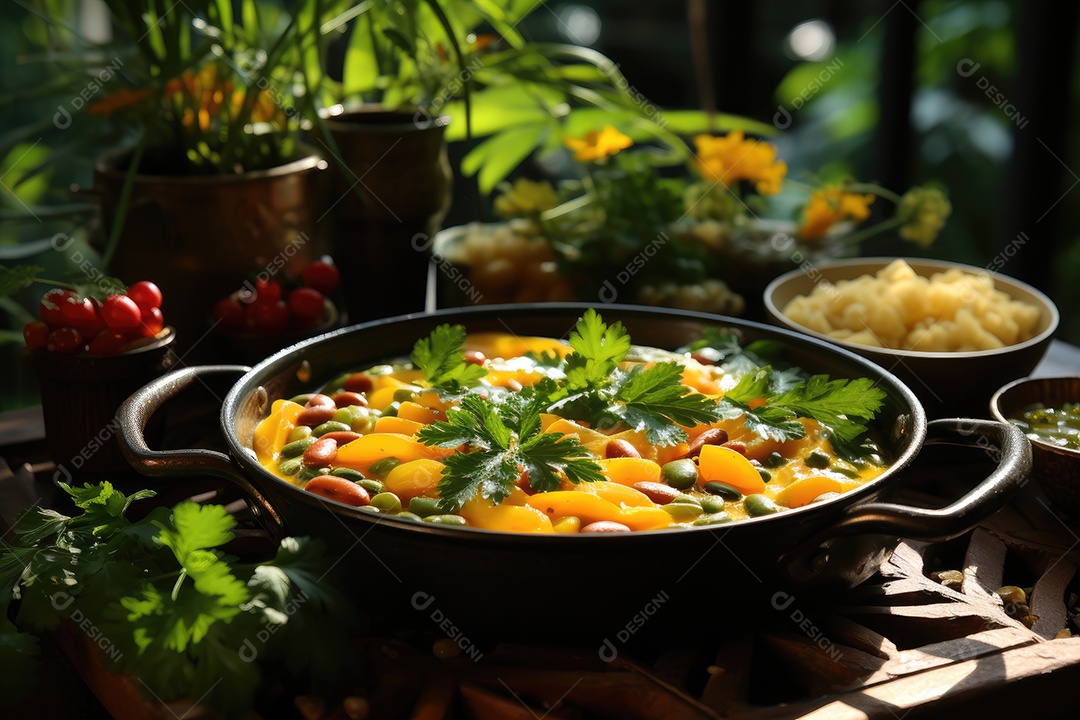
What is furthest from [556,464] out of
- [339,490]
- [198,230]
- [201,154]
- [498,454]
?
[201,154]

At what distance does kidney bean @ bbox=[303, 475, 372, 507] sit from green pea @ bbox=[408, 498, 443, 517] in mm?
61

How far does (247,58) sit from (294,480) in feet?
4.19

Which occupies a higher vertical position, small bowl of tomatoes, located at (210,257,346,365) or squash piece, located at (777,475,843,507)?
squash piece, located at (777,475,843,507)

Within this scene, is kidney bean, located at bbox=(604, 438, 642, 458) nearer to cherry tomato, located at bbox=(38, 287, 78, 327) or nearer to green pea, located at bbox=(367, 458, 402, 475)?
green pea, located at bbox=(367, 458, 402, 475)

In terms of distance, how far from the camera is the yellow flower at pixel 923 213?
2502mm

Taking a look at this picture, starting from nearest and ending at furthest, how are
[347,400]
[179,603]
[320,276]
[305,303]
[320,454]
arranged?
[179,603] < [320,454] < [347,400] < [305,303] < [320,276]

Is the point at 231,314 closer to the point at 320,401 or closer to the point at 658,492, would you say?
the point at 320,401

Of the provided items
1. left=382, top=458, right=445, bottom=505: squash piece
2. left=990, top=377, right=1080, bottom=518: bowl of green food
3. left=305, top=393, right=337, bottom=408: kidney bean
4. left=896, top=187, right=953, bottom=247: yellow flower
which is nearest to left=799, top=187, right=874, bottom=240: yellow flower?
left=896, top=187, right=953, bottom=247: yellow flower

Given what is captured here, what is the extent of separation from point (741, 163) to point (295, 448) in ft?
4.94

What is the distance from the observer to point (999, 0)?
4309 mm

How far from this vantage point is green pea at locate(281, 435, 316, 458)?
4.98 ft

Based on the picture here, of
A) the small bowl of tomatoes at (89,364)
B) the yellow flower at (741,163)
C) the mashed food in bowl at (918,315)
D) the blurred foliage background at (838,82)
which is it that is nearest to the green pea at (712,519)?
the mashed food in bowl at (918,315)

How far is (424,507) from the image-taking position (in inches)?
52.0

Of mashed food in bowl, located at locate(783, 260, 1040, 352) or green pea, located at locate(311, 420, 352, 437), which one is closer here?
green pea, located at locate(311, 420, 352, 437)
